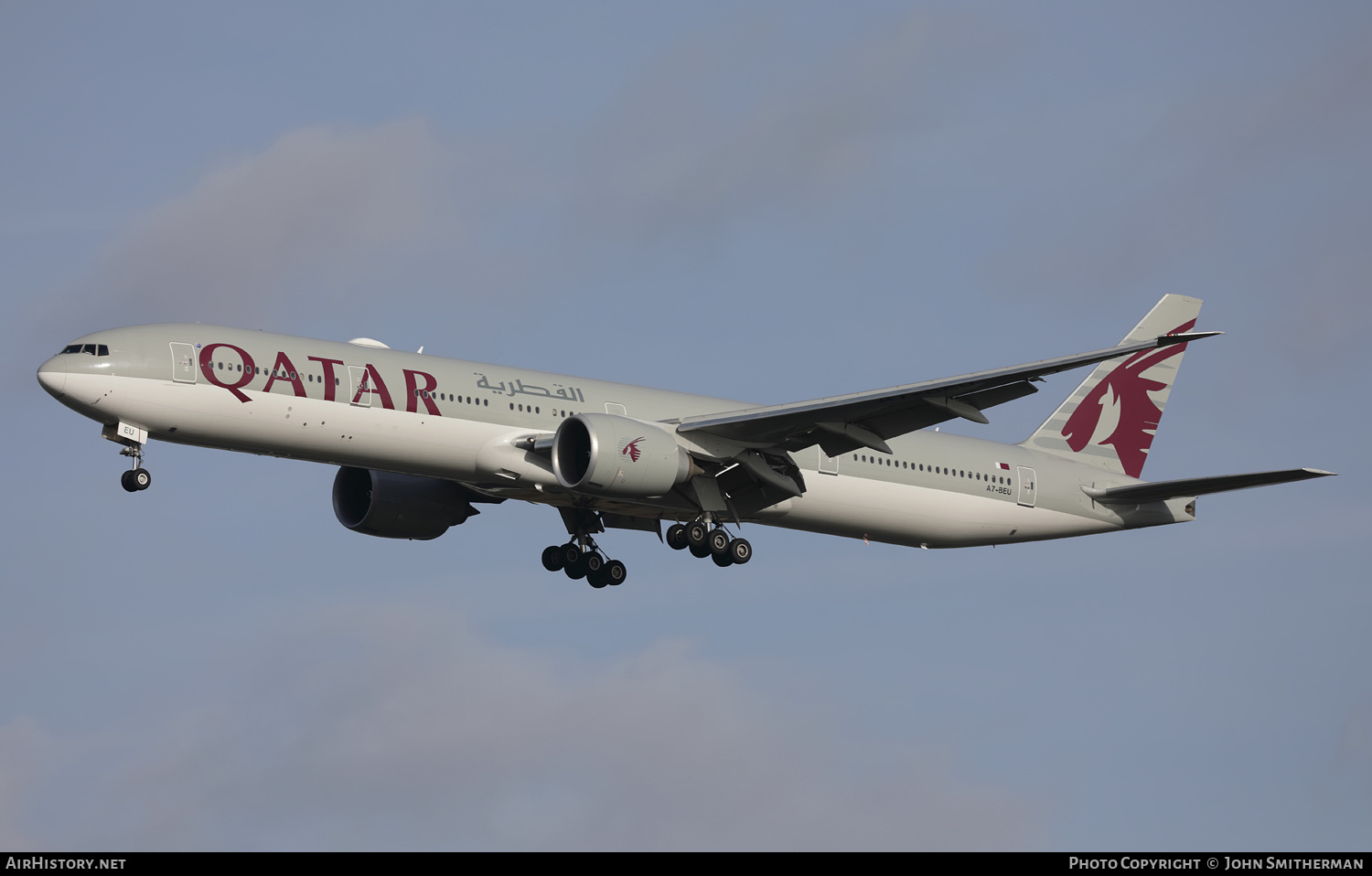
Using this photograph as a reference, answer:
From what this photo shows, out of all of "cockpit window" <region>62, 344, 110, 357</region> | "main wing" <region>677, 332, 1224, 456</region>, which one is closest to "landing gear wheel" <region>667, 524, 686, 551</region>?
"main wing" <region>677, 332, 1224, 456</region>

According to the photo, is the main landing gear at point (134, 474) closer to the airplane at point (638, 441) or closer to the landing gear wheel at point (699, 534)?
the airplane at point (638, 441)

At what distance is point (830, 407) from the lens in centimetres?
4238

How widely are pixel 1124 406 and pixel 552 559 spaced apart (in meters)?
17.9

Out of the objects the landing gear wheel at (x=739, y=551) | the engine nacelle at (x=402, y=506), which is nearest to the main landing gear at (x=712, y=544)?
the landing gear wheel at (x=739, y=551)

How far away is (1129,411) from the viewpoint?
53250mm

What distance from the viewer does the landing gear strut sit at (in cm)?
4522

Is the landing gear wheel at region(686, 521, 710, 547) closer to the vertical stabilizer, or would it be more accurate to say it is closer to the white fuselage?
the white fuselage

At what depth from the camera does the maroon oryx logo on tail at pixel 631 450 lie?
4181 cm

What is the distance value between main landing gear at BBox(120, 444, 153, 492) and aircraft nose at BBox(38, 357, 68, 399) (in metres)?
1.90

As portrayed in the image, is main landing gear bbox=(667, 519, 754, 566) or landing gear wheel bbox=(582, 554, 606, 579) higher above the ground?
landing gear wheel bbox=(582, 554, 606, 579)

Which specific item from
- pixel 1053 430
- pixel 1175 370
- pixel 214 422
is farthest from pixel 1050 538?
pixel 214 422

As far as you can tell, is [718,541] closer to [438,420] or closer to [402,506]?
[438,420]

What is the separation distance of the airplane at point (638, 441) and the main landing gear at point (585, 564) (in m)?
0.06

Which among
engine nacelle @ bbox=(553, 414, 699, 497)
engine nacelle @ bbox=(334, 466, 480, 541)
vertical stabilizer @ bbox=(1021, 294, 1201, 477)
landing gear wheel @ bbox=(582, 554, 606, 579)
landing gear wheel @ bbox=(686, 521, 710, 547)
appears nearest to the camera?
engine nacelle @ bbox=(553, 414, 699, 497)
